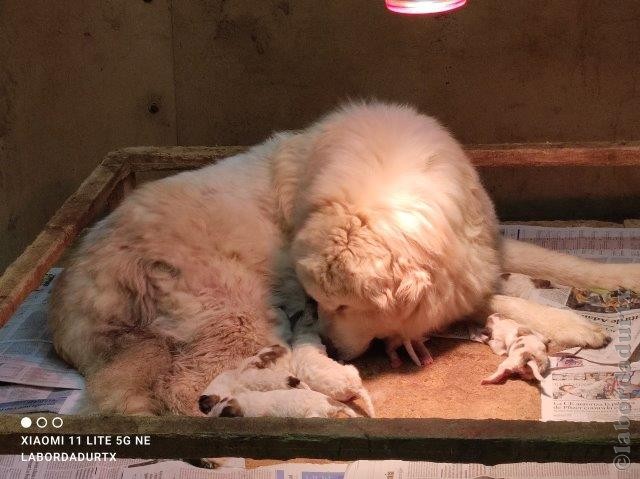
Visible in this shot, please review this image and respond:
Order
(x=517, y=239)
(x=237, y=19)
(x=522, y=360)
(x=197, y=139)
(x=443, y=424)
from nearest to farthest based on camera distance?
(x=443, y=424) < (x=522, y=360) < (x=517, y=239) < (x=237, y=19) < (x=197, y=139)

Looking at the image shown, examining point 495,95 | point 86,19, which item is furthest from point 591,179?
point 86,19

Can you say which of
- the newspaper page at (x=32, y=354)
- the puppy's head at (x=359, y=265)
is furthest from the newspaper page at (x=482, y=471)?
the newspaper page at (x=32, y=354)

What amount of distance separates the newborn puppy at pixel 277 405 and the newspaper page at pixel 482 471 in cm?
28

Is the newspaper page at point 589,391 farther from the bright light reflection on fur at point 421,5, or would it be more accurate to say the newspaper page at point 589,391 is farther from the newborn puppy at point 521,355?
the bright light reflection on fur at point 421,5

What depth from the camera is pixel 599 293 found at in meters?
3.46

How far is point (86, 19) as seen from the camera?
4.36 m

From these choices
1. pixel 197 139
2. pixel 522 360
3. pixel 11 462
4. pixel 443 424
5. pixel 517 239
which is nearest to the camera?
pixel 443 424

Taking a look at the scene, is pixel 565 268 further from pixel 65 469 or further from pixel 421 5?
pixel 65 469

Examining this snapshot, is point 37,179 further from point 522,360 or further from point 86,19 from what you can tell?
point 522,360

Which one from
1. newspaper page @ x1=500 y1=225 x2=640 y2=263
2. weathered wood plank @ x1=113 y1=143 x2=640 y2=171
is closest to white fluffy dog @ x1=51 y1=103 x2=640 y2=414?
weathered wood plank @ x1=113 y1=143 x2=640 y2=171

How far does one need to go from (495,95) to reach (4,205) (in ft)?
9.20

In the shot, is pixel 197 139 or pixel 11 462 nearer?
pixel 11 462

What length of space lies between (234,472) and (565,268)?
1.88 m

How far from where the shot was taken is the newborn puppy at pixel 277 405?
2.60 metres
